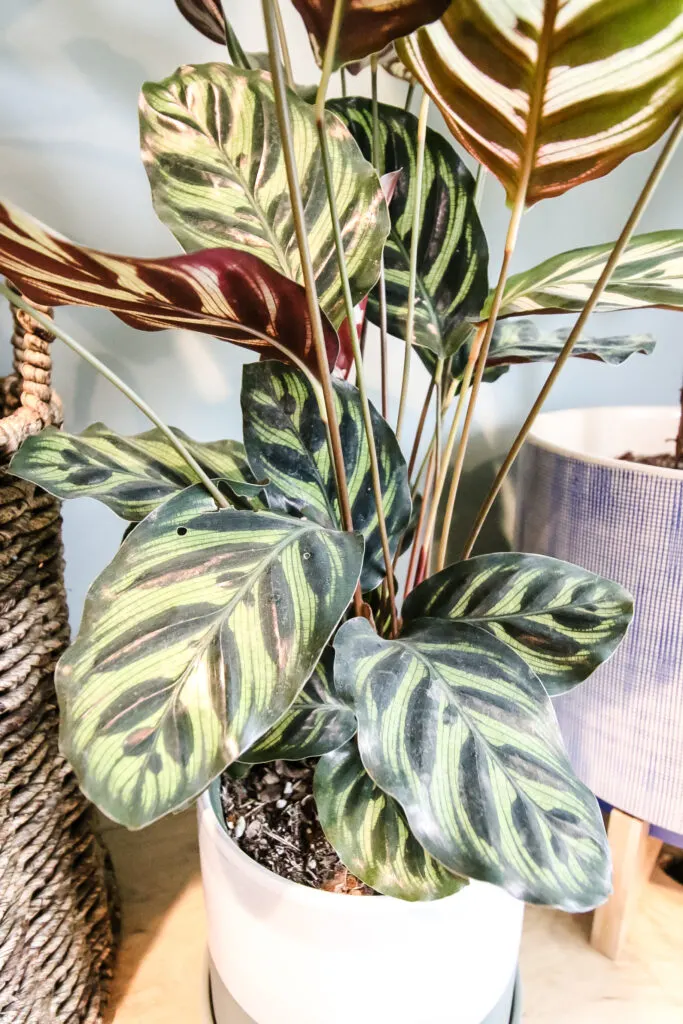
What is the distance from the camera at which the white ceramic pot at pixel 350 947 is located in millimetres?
448

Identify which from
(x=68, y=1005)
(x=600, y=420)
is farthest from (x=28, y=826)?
(x=600, y=420)

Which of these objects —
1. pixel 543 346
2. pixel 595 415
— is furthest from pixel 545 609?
pixel 595 415

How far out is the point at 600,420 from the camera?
91cm

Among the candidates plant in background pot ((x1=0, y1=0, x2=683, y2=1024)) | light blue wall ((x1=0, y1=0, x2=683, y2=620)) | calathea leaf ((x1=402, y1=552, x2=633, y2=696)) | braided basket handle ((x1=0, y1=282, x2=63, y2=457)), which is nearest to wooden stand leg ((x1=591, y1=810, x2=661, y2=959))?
plant in background pot ((x1=0, y1=0, x2=683, y2=1024))

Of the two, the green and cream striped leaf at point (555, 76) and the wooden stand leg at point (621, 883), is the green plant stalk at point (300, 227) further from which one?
the wooden stand leg at point (621, 883)

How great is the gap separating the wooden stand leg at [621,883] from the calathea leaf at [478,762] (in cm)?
39

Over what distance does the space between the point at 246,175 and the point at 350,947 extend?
21.1 inches

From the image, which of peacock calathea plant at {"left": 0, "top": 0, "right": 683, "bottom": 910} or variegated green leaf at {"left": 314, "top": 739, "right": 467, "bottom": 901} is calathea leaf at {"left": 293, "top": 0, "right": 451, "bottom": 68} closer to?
peacock calathea plant at {"left": 0, "top": 0, "right": 683, "bottom": 910}

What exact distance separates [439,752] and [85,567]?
0.59m

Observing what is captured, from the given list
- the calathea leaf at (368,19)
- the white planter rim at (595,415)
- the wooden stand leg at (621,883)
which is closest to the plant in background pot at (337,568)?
the calathea leaf at (368,19)

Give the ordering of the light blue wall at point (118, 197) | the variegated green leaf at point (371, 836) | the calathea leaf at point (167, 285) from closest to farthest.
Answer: the calathea leaf at point (167, 285) → the variegated green leaf at point (371, 836) → the light blue wall at point (118, 197)

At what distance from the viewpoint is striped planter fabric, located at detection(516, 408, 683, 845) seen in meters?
0.59

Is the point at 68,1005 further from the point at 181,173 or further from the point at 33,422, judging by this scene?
the point at 181,173

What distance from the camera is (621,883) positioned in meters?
0.73
